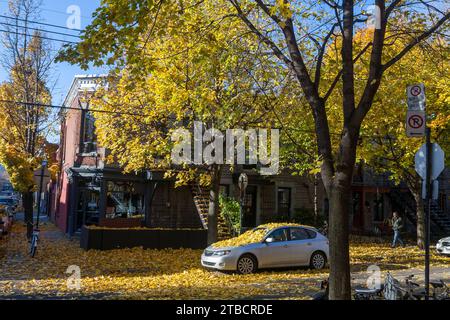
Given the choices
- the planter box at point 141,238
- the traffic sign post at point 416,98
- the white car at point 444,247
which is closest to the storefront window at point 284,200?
the planter box at point 141,238

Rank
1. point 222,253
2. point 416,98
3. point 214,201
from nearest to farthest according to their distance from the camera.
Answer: point 416,98
point 222,253
point 214,201

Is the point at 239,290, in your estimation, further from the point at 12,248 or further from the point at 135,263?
the point at 12,248

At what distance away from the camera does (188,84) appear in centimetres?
1417

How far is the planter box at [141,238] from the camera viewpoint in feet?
58.3

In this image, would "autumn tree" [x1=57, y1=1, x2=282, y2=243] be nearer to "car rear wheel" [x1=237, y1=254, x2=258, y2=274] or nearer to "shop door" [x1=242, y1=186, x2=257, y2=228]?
"car rear wheel" [x1=237, y1=254, x2=258, y2=274]

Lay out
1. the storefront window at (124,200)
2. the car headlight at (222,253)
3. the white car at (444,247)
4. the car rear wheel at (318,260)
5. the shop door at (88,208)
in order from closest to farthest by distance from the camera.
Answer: the car headlight at (222,253) < the car rear wheel at (318,260) < the white car at (444,247) < the storefront window at (124,200) < the shop door at (88,208)

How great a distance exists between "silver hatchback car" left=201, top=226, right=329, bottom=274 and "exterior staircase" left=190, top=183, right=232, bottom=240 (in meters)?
6.52

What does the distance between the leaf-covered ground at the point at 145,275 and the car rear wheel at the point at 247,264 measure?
287 millimetres

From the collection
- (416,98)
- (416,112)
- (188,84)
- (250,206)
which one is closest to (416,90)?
(416,98)

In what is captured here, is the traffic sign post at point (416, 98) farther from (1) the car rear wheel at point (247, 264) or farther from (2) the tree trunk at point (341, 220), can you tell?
(1) the car rear wheel at point (247, 264)

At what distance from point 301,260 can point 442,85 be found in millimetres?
7267

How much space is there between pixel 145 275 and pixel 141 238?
504 centimetres

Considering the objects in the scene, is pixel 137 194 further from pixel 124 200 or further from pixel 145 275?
pixel 145 275
